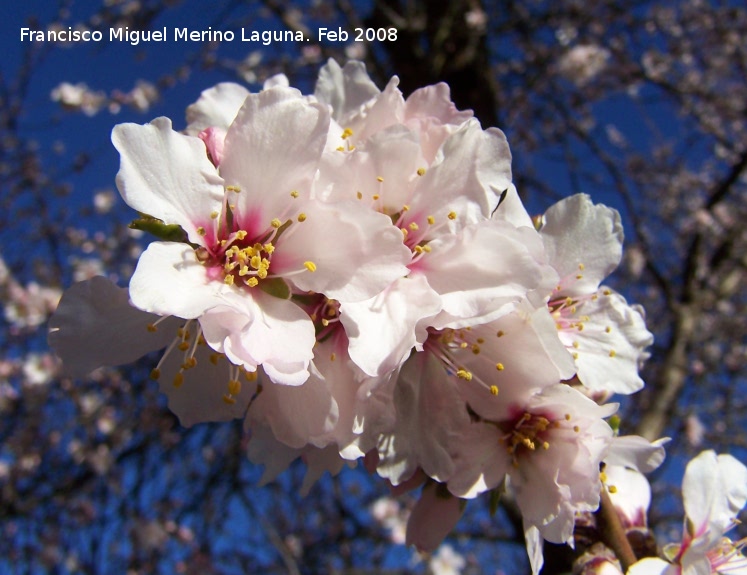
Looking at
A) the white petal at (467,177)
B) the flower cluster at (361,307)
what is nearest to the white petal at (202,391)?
the flower cluster at (361,307)

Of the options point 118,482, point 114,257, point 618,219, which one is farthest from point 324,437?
point 114,257

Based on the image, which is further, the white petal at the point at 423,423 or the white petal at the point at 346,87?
the white petal at the point at 346,87

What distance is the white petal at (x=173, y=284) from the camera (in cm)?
67

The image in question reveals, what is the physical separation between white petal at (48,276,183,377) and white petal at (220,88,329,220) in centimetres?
21

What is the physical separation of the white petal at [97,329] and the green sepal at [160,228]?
0.26ft

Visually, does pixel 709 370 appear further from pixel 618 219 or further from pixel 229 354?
pixel 229 354

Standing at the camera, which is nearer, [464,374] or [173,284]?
[173,284]

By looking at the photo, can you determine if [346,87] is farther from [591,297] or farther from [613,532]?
[613,532]

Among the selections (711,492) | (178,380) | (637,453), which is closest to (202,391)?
(178,380)

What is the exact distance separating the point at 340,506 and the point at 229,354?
340 cm

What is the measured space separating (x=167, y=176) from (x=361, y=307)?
0.96ft

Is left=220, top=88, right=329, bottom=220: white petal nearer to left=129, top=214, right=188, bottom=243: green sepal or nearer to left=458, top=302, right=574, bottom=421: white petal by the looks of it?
left=129, top=214, right=188, bottom=243: green sepal

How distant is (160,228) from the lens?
0.77 meters

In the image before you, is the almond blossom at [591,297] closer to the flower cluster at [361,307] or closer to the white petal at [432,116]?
the flower cluster at [361,307]
